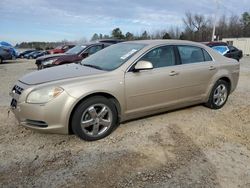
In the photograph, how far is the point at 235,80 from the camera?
6125 millimetres

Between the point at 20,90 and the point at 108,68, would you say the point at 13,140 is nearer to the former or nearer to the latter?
the point at 20,90

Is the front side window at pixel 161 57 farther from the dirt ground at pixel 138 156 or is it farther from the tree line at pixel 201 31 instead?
the tree line at pixel 201 31

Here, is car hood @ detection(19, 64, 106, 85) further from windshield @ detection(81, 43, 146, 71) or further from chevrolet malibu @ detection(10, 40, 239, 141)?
windshield @ detection(81, 43, 146, 71)

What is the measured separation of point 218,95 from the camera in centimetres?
583

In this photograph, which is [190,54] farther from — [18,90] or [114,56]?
[18,90]

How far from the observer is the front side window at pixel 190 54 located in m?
5.12

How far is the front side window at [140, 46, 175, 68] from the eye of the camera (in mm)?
4664

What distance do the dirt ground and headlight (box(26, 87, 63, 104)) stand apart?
0.70m

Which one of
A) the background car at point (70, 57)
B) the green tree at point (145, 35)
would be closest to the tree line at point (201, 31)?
the green tree at point (145, 35)

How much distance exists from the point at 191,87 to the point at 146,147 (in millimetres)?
1866

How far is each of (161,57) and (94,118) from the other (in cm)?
175

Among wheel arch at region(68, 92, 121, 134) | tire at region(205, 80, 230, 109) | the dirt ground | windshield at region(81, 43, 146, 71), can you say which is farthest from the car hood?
tire at region(205, 80, 230, 109)

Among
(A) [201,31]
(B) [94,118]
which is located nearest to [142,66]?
(B) [94,118]

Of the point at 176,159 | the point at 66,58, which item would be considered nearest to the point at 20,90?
the point at 176,159
